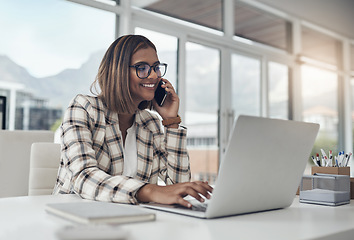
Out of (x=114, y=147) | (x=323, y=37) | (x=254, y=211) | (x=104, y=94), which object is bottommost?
(x=254, y=211)

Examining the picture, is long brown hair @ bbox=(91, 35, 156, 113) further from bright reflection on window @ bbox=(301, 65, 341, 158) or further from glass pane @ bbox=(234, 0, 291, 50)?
bright reflection on window @ bbox=(301, 65, 341, 158)

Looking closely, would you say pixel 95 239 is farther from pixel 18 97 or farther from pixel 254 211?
pixel 18 97

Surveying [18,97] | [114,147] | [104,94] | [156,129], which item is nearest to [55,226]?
[114,147]

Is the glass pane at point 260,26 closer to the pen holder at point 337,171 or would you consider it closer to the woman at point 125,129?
the woman at point 125,129

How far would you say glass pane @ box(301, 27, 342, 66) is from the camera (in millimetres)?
5305

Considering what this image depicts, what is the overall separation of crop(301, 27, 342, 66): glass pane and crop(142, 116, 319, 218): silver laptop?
4736 mm

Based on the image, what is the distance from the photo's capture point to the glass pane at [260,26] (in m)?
4.40

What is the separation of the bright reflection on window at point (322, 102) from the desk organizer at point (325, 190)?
429 centimetres

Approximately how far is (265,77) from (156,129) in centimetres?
347

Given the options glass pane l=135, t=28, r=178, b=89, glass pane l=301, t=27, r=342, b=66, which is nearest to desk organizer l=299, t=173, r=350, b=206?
glass pane l=135, t=28, r=178, b=89

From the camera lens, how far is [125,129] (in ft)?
4.66

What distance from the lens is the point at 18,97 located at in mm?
2793

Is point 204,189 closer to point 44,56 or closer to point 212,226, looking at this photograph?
point 212,226

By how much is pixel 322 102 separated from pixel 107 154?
4.92m
